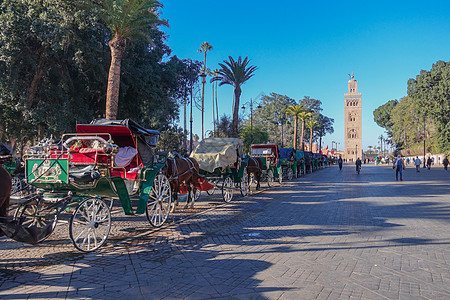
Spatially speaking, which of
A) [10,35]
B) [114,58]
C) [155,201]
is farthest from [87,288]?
[10,35]

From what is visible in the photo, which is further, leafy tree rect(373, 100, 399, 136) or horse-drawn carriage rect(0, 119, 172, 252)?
leafy tree rect(373, 100, 399, 136)

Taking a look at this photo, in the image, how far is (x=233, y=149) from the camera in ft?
43.1

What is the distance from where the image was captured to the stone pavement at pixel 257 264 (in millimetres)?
4207

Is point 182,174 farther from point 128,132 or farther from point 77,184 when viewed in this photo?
point 77,184

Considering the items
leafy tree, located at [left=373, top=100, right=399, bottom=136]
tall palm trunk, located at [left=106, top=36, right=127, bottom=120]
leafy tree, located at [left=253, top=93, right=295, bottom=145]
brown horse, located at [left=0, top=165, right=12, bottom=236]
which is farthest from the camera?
leafy tree, located at [left=373, top=100, right=399, bottom=136]

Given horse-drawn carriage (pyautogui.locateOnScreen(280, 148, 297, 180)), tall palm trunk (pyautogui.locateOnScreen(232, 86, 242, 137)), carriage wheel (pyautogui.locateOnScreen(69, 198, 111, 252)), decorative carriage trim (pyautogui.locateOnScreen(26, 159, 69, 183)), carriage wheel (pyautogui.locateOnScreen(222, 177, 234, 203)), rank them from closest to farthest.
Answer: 1. carriage wheel (pyautogui.locateOnScreen(69, 198, 111, 252))
2. decorative carriage trim (pyautogui.locateOnScreen(26, 159, 69, 183))
3. carriage wheel (pyautogui.locateOnScreen(222, 177, 234, 203))
4. horse-drawn carriage (pyautogui.locateOnScreen(280, 148, 297, 180))
5. tall palm trunk (pyautogui.locateOnScreen(232, 86, 242, 137))

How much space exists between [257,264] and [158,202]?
3456 mm

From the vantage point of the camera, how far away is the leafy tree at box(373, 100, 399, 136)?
118 meters

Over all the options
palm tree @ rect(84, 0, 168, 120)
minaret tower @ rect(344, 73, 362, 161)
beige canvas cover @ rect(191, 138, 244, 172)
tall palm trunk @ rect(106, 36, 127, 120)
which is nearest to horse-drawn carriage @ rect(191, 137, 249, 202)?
beige canvas cover @ rect(191, 138, 244, 172)

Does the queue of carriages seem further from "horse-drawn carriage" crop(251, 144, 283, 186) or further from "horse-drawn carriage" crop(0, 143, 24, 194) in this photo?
"horse-drawn carriage" crop(251, 144, 283, 186)

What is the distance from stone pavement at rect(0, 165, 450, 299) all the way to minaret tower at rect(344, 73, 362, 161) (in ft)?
449

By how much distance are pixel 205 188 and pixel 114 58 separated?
290 inches

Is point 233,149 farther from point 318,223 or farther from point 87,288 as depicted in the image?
point 87,288

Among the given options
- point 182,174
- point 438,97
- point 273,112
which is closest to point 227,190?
point 182,174
